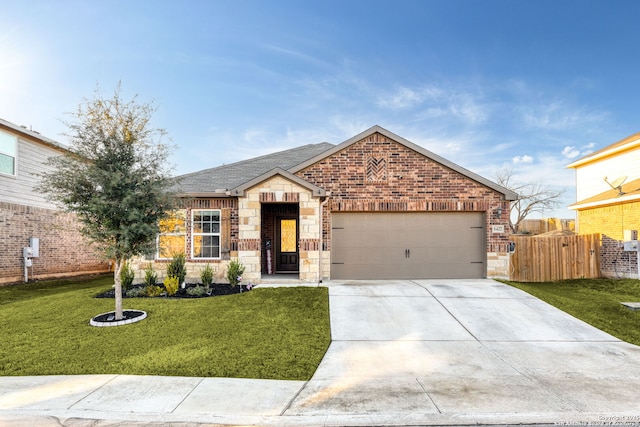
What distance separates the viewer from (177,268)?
447 inches

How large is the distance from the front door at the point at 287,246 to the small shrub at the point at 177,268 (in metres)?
4.25

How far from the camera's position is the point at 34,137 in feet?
47.0

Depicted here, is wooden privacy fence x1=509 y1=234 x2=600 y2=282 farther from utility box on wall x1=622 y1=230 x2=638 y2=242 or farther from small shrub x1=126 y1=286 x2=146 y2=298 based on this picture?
small shrub x1=126 y1=286 x2=146 y2=298

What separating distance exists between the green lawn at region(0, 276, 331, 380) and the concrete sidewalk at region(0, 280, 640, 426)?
1.14ft

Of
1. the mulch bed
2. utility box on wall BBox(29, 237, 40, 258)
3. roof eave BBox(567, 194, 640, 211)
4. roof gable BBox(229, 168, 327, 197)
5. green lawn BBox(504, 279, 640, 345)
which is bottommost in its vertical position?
green lawn BBox(504, 279, 640, 345)

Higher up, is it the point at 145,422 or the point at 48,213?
the point at 48,213

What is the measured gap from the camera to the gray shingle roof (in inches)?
496

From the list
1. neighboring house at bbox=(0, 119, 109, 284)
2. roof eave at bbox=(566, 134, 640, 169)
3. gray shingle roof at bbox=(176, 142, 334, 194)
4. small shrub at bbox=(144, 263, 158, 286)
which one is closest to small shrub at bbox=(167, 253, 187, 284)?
small shrub at bbox=(144, 263, 158, 286)

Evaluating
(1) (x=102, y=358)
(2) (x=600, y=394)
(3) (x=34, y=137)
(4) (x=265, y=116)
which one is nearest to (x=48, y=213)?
(3) (x=34, y=137)

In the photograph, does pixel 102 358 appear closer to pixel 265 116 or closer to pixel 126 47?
pixel 126 47

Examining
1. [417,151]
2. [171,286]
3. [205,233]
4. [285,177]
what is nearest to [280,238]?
[205,233]

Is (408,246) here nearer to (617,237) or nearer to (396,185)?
(396,185)

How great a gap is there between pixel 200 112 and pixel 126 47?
11.6ft

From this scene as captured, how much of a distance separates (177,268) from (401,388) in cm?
875
